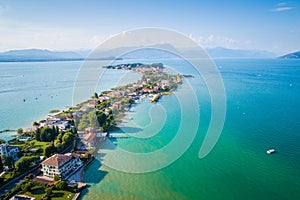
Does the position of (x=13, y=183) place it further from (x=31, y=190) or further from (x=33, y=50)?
(x=33, y=50)

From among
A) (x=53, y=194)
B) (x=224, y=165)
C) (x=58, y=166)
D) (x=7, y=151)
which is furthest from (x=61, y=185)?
(x=224, y=165)

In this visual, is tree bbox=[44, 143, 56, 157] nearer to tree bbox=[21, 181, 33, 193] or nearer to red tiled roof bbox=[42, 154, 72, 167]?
red tiled roof bbox=[42, 154, 72, 167]

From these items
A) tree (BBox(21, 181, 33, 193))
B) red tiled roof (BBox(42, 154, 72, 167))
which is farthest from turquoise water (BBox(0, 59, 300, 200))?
tree (BBox(21, 181, 33, 193))

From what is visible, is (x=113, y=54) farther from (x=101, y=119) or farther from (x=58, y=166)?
(x=101, y=119)

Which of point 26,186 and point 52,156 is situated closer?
point 26,186

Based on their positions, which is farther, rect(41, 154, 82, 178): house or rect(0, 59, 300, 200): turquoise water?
rect(41, 154, 82, 178): house

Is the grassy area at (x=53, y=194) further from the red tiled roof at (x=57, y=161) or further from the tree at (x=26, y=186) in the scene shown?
the red tiled roof at (x=57, y=161)

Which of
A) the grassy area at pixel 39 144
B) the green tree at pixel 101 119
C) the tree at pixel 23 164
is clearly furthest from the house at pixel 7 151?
the green tree at pixel 101 119

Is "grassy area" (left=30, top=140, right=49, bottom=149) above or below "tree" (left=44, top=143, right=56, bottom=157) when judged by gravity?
below

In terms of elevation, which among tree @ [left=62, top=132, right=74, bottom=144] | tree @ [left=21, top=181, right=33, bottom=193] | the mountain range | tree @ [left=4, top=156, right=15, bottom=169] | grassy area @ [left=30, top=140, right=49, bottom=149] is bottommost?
grassy area @ [left=30, top=140, right=49, bottom=149]
